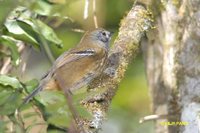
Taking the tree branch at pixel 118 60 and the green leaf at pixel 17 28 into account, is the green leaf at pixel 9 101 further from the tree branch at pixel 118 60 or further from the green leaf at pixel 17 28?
the green leaf at pixel 17 28

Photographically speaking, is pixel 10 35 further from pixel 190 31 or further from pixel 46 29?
pixel 190 31

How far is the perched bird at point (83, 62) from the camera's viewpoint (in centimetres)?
367

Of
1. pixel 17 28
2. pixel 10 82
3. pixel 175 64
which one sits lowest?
pixel 10 82

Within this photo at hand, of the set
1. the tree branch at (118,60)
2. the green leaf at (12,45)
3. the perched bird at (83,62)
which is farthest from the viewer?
the perched bird at (83,62)

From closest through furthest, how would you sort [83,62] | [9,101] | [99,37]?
[9,101]
[83,62]
[99,37]

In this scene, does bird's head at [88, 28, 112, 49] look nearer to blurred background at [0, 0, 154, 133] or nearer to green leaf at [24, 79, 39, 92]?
blurred background at [0, 0, 154, 133]

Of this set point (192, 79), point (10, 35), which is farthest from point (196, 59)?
point (10, 35)

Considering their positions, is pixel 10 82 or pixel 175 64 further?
pixel 175 64

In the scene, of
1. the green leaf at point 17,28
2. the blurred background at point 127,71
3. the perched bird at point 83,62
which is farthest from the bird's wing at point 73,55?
the blurred background at point 127,71

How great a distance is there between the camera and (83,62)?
414 centimetres

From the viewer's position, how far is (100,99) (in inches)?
115

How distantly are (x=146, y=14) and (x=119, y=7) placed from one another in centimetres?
240

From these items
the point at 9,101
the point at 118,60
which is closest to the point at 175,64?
the point at 118,60

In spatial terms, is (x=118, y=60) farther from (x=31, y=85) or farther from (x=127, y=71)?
(x=127, y=71)
